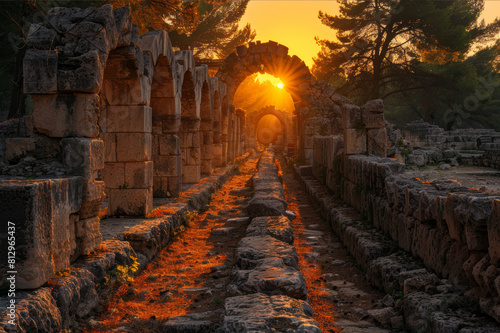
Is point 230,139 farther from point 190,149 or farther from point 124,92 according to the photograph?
point 124,92

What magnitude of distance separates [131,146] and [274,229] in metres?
2.66

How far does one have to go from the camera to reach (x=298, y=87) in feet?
60.7

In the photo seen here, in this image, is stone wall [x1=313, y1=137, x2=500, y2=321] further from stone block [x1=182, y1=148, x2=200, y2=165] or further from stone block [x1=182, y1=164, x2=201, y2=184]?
stone block [x1=182, y1=164, x2=201, y2=184]

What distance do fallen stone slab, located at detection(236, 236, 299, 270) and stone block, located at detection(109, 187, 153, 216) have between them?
2.34m

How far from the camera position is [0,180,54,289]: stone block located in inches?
132

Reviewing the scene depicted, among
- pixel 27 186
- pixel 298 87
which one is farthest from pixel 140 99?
pixel 298 87

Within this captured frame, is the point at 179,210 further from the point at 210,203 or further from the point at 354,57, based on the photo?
the point at 354,57

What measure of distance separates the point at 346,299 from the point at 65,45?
394cm

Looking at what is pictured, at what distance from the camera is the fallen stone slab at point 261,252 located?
455 centimetres

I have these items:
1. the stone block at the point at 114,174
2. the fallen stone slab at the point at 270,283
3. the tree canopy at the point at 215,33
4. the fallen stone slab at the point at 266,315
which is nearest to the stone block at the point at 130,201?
the stone block at the point at 114,174

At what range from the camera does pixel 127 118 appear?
707cm

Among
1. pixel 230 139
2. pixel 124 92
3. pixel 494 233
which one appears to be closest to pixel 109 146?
pixel 124 92

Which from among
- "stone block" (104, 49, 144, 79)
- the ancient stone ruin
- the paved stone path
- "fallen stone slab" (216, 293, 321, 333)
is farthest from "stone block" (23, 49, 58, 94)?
"fallen stone slab" (216, 293, 321, 333)

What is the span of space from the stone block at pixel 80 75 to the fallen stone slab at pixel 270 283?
7.95ft
